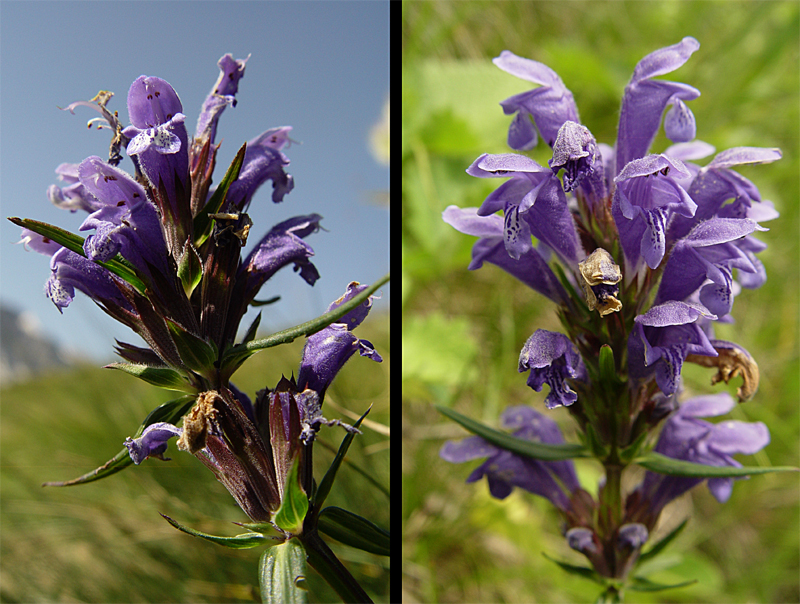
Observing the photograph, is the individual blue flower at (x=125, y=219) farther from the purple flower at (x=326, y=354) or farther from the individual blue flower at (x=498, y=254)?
the individual blue flower at (x=498, y=254)

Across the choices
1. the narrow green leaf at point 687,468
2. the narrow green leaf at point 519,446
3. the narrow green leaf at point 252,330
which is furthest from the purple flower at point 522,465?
the narrow green leaf at point 252,330

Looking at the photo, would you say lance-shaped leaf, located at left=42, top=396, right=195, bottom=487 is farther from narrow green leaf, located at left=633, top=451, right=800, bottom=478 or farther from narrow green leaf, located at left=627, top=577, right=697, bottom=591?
narrow green leaf, located at left=627, top=577, right=697, bottom=591

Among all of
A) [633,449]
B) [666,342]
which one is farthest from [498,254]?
[633,449]

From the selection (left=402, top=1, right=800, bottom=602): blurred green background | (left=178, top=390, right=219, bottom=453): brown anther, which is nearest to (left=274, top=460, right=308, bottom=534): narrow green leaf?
(left=178, top=390, right=219, bottom=453): brown anther

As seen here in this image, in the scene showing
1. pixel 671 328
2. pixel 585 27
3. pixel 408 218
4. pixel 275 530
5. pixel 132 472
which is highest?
pixel 585 27

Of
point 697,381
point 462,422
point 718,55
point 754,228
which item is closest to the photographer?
point 754,228

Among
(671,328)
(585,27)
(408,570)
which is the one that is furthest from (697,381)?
(585,27)

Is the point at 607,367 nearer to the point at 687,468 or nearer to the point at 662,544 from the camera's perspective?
the point at 687,468

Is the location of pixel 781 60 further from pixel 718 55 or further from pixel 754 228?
pixel 754 228
